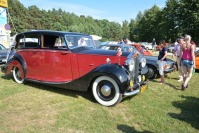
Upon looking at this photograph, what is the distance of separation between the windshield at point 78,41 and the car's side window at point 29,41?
1.09 m

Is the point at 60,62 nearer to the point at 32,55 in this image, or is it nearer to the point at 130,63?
the point at 32,55

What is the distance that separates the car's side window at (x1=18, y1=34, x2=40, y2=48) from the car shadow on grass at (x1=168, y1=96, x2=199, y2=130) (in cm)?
448

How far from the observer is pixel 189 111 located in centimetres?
560

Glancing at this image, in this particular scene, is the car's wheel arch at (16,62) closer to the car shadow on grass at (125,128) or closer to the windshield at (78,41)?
the windshield at (78,41)

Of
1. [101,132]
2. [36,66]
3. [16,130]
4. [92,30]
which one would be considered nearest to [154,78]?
[36,66]

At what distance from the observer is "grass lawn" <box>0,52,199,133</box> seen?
15.1ft

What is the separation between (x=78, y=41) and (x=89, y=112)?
252 centimetres

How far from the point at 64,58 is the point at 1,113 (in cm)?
225

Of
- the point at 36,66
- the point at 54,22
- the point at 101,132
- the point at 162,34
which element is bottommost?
the point at 101,132

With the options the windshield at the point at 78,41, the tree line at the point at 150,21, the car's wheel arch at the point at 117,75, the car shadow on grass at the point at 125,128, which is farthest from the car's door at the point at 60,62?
the tree line at the point at 150,21

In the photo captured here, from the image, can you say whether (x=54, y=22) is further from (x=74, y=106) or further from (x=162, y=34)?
(x=74, y=106)

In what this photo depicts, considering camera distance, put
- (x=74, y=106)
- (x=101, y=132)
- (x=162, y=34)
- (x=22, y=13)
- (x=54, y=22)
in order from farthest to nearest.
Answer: (x=54, y=22)
(x=22, y=13)
(x=162, y=34)
(x=74, y=106)
(x=101, y=132)

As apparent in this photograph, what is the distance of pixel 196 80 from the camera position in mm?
9555

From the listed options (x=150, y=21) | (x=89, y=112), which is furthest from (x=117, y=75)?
(x=150, y=21)
